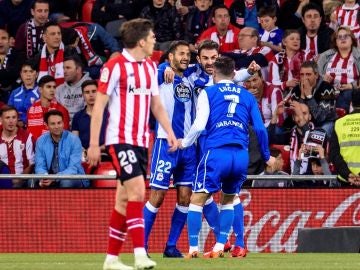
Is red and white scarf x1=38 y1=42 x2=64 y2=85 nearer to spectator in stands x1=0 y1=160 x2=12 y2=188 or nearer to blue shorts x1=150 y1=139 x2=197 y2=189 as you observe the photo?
spectator in stands x1=0 y1=160 x2=12 y2=188

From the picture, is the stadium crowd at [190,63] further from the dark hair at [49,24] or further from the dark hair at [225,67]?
the dark hair at [225,67]

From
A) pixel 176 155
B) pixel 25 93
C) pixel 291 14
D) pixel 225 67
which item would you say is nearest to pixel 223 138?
pixel 225 67

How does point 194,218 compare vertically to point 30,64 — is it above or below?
below

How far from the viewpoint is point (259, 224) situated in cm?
1744

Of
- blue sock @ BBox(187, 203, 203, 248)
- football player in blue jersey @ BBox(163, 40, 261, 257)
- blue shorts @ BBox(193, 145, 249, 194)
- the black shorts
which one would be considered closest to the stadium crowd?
football player in blue jersey @ BBox(163, 40, 261, 257)

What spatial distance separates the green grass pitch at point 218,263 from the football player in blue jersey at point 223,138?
68cm

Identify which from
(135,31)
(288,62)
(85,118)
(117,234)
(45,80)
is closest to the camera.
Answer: (117,234)

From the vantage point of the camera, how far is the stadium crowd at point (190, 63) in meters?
18.2

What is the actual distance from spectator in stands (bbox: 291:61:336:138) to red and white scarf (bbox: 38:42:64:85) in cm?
361

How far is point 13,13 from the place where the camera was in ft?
73.0

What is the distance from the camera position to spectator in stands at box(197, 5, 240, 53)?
20406 mm

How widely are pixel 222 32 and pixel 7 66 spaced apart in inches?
137

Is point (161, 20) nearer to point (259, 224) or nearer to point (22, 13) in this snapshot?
point (22, 13)

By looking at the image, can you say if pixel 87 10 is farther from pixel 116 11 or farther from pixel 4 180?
pixel 4 180
